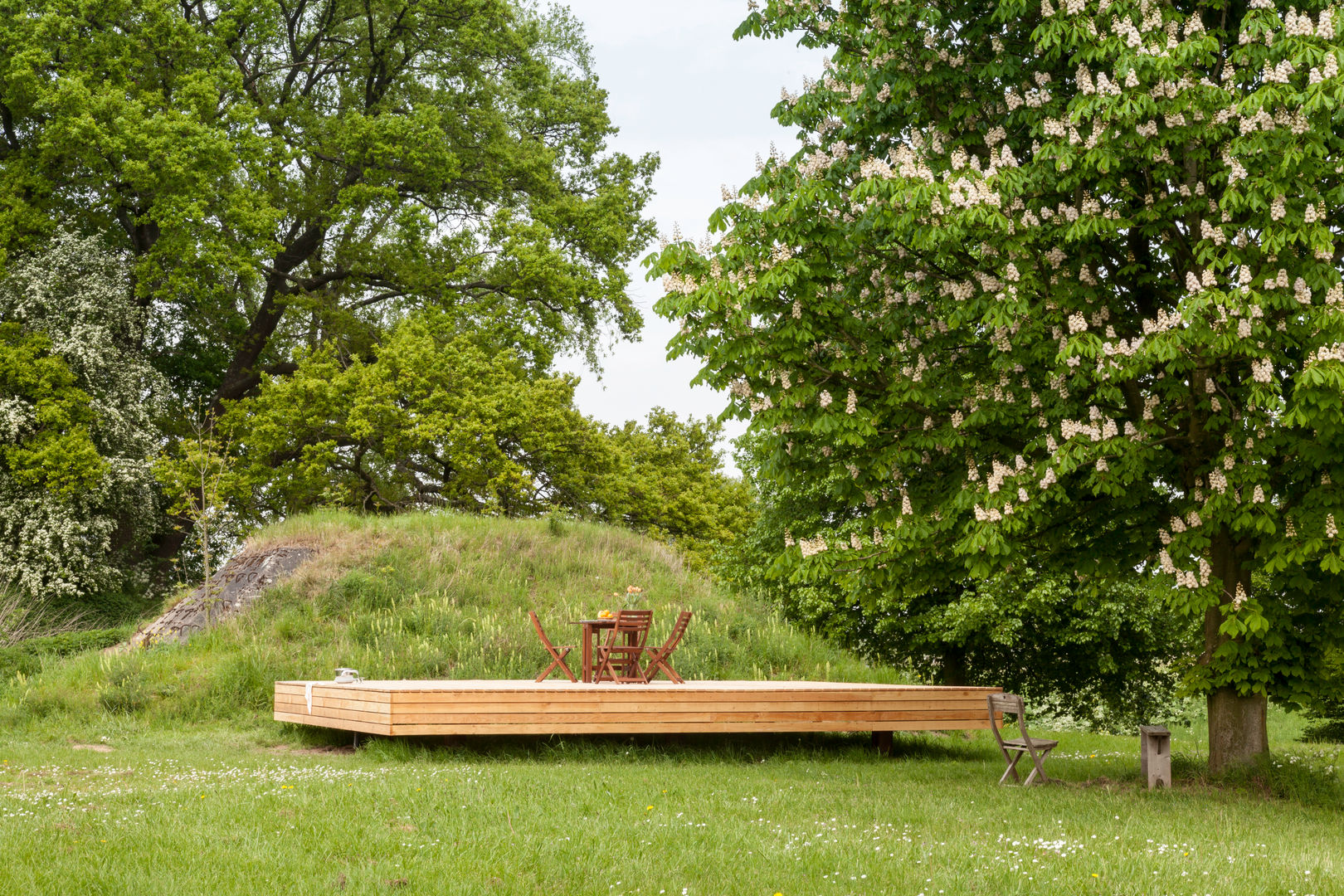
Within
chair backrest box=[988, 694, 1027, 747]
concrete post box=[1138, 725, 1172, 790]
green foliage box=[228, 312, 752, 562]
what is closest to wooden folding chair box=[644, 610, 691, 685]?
chair backrest box=[988, 694, 1027, 747]

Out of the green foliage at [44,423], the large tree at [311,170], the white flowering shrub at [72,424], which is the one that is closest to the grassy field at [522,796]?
the white flowering shrub at [72,424]

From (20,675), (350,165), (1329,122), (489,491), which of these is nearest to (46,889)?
(1329,122)

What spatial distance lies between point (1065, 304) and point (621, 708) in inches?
234

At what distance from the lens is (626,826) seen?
7.01 meters

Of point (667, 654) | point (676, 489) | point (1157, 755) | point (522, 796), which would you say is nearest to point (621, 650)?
point (667, 654)

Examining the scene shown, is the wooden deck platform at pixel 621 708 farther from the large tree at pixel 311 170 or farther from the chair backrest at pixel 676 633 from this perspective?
the large tree at pixel 311 170

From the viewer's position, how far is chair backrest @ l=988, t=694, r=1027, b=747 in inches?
407

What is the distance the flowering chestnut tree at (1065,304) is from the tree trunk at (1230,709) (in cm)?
3

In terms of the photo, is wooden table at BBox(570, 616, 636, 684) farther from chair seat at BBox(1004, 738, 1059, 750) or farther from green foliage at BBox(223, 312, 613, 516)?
green foliage at BBox(223, 312, 613, 516)

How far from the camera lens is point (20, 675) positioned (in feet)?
52.1

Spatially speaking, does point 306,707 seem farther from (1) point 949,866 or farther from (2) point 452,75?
(2) point 452,75

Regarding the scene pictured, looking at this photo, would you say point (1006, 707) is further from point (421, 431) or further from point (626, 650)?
point (421, 431)

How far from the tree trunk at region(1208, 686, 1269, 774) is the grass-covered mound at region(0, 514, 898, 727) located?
6.26 metres

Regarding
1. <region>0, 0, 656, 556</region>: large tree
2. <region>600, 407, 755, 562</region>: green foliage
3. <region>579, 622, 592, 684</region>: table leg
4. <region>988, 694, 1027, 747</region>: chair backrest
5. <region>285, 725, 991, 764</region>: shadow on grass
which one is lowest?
<region>285, 725, 991, 764</region>: shadow on grass
